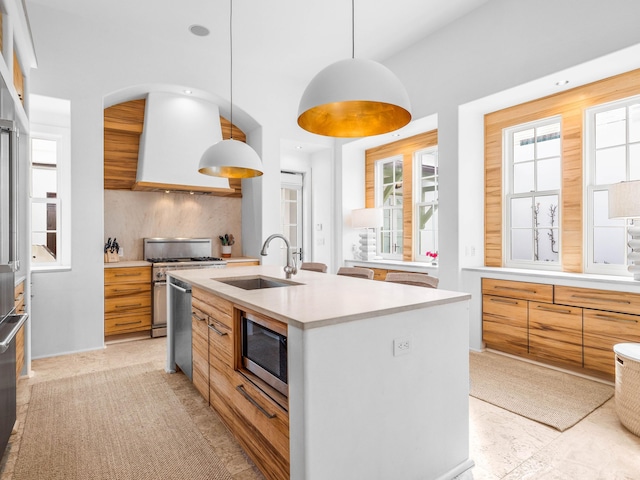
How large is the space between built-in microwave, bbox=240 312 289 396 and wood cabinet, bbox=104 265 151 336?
9.11 ft

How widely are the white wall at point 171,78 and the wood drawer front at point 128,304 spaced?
14 cm

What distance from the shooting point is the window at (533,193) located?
3826 mm

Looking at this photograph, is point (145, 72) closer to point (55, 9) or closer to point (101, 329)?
point (55, 9)

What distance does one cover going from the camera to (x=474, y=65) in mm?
3875

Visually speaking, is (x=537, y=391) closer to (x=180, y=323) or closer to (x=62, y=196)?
(x=180, y=323)

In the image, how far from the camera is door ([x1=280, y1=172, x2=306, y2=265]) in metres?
6.35

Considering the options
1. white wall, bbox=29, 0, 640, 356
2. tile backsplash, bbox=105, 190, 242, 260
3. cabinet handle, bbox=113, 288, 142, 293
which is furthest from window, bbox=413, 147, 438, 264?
cabinet handle, bbox=113, 288, 142, 293

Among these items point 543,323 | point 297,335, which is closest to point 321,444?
point 297,335

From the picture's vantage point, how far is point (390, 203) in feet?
19.1

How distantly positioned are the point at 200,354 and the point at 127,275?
214 centimetres

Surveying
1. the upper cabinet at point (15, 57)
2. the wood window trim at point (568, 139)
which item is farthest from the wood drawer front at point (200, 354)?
the wood window trim at point (568, 139)

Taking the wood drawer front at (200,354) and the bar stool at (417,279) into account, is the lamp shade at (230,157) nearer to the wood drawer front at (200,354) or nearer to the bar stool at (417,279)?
the wood drawer front at (200,354)

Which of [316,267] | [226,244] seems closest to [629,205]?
[316,267]

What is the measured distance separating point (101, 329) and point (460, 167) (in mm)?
4175
